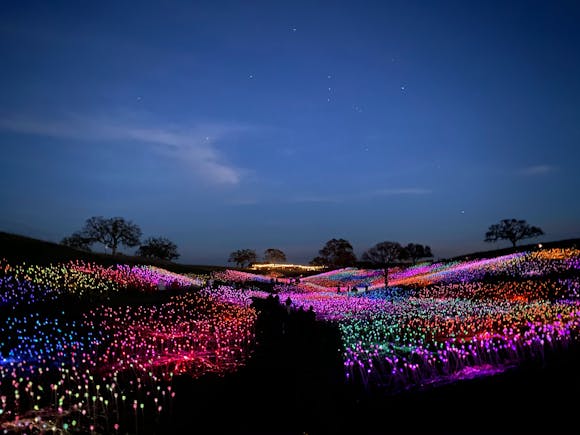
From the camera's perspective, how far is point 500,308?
15.0m

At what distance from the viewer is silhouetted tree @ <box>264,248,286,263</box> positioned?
272 feet

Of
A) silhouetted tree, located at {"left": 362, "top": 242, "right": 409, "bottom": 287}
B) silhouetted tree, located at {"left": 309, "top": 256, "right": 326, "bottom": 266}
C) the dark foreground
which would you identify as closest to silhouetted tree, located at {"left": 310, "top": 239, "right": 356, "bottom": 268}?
silhouetted tree, located at {"left": 309, "top": 256, "right": 326, "bottom": 266}

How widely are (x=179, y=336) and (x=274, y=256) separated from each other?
235 ft

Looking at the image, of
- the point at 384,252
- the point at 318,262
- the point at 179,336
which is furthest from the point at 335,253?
the point at 179,336

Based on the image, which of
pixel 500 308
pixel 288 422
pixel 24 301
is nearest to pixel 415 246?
pixel 500 308

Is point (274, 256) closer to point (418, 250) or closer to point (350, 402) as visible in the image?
point (418, 250)

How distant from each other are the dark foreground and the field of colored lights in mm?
500

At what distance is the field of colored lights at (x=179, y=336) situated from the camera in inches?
289

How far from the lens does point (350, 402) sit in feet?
21.9

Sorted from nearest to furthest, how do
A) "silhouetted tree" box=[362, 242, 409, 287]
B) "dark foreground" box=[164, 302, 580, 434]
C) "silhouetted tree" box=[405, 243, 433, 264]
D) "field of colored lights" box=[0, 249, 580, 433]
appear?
"dark foreground" box=[164, 302, 580, 434] < "field of colored lights" box=[0, 249, 580, 433] < "silhouetted tree" box=[362, 242, 409, 287] < "silhouetted tree" box=[405, 243, 433, 264]

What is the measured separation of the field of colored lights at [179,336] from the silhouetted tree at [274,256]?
6029 cm

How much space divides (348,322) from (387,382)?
6683mm

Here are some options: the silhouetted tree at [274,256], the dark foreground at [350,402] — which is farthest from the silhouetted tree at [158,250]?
the dark foreground at [350,402]

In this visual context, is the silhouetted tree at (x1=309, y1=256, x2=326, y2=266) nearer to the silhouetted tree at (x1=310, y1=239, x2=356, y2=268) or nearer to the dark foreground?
the silhouetted tree at (x1=310, y1=239, x2=356, y2=268)
